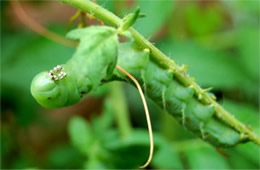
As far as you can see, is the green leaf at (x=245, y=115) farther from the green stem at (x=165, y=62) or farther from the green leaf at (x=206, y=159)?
the green stem at (x=165, y=62)

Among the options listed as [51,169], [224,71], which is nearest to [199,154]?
[224,71]

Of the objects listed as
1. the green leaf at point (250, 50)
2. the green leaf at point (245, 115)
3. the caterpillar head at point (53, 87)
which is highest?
the green leaf at point (250, 50)

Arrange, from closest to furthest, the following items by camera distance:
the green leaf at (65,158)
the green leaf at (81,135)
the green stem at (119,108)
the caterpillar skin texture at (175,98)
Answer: the caterpillar skin texture at (175,98) → the green leaf at (81,135) → the green stem at (119,108) → the green leaf at (65,158)

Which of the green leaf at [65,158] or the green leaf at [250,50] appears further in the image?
the green leaf at [250,50]

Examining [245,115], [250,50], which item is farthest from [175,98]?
[250,50]

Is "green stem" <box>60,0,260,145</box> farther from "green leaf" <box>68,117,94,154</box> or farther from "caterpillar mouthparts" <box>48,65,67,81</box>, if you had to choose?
"green leaf" <box>68,117,94,154</box>

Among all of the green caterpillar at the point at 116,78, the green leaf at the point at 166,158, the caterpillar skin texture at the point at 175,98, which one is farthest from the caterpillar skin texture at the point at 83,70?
the green leaf at the point at 166,158

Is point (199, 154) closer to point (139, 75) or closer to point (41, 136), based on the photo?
point (139, 75)
